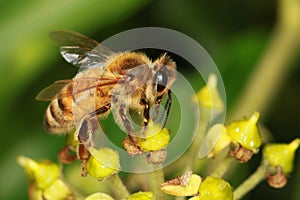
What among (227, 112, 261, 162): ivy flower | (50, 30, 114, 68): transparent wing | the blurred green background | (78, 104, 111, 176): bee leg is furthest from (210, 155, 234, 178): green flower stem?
the blurred green background

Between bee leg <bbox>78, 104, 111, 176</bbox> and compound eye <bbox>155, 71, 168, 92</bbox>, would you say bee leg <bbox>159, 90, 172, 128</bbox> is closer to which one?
compound eye <bbox>155, 71, 168, 92</bbox>

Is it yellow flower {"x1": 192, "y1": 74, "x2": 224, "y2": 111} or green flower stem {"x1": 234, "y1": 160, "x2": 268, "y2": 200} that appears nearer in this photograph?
green flower stem {"x1": 234, "y1": 160, "x2": 268, "y2": 200}

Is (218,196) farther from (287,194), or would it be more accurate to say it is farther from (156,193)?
(287,194)

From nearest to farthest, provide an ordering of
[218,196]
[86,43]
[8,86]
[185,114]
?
[218,196] < [86,43] < [185,114] < [8,86]

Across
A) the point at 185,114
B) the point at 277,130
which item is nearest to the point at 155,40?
the point at 185,114

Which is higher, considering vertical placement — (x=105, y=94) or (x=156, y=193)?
(x=105, y=94)

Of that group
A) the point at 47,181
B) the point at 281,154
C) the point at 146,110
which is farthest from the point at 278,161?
the point at 47,181

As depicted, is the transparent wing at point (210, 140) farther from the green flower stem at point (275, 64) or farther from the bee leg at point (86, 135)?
the green flower stem at point (275, 64)
